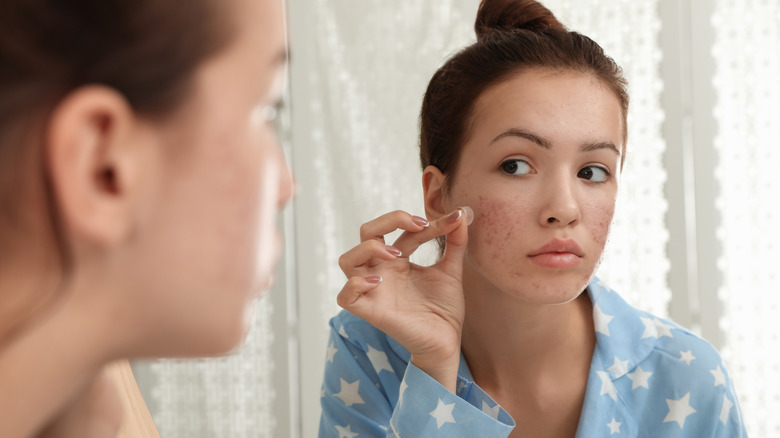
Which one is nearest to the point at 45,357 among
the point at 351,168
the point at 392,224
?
the point at 392,224

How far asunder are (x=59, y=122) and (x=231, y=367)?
76.4 inches

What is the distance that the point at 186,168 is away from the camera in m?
0.31

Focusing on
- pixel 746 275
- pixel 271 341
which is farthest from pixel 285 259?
pixel 746 275

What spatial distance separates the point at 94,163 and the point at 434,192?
2.67ft

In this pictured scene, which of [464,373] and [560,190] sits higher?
[560,190]

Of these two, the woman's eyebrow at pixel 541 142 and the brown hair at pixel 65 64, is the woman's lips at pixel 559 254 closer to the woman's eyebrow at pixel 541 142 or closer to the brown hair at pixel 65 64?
the woman's eyebrow at pixel 541 142

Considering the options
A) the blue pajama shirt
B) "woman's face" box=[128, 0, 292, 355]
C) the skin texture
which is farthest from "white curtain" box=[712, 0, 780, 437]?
"woman's face" box=[128, 0, 292, 355]

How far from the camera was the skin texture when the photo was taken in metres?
0.91

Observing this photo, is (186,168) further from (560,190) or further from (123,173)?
(560,190)

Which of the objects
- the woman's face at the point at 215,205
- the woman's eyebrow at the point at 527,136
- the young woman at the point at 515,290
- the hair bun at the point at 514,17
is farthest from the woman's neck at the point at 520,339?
the woman's face at the point at 215,205

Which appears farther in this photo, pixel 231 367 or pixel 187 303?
pixel 231 367

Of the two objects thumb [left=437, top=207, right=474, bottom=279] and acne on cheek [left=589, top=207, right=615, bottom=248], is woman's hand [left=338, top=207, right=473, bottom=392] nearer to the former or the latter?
thumb [left=437, top=207, right=474, bottom=279]

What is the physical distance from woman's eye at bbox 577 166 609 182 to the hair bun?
0.80 feet

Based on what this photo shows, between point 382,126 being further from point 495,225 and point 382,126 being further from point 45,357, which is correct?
point 45,357
